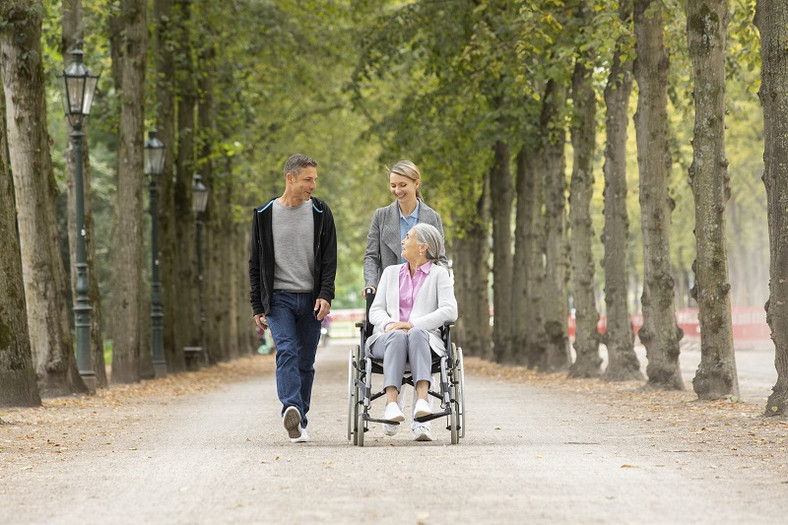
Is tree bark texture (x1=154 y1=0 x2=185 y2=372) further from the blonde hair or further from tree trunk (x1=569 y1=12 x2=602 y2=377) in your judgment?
the blonde hair

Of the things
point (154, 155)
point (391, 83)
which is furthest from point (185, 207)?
point (391, 83)

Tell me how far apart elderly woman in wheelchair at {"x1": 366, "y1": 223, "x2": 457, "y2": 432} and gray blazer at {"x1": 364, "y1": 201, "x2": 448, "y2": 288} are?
1.07ft

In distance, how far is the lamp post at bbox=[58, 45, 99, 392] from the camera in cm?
2014

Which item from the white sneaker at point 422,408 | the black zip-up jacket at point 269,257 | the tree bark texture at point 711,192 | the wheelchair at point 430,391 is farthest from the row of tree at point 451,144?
the black zip-up jacket at point 269,257

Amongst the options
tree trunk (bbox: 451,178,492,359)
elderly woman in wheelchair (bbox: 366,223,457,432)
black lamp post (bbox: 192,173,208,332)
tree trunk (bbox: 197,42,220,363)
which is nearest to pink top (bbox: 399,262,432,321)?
elderly woman in wheelchair (bbox: 366,223,457,432)

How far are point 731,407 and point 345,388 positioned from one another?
26.4 feet

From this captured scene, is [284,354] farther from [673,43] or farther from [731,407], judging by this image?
[673,43]

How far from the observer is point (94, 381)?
20266mm

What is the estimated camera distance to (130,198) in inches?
922

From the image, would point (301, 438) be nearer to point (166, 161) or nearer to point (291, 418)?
point (291, 418)

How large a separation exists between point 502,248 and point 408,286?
861 inches

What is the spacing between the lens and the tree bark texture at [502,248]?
3148 cm

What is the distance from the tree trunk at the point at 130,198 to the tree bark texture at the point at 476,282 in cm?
1511

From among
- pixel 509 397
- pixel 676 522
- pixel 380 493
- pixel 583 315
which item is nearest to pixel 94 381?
pixel 509 397
